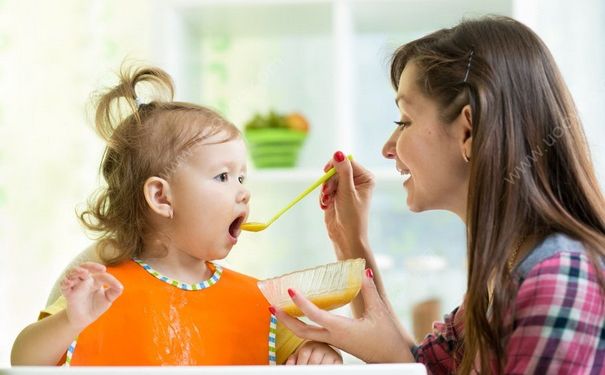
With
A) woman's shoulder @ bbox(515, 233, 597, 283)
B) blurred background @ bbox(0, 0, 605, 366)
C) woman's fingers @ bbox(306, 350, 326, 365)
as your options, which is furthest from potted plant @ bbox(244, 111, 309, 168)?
woman's shoulder @ bbox(515, 233, 597, 283)

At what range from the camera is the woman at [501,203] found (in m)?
1.06

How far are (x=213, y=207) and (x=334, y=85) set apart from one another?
1.37 meters

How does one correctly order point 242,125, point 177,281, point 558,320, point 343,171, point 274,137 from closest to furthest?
1. point 558,320
2. point 177,281
3. point 343,171
4. point 274,137
5. point 242,125

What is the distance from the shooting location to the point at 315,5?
8.70 ft

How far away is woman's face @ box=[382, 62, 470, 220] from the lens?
131cm

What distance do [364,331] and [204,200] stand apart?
326mm

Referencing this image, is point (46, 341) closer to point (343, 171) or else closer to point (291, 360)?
point (291, 360)

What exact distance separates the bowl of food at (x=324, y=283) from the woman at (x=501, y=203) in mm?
33

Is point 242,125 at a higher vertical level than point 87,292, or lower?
lower

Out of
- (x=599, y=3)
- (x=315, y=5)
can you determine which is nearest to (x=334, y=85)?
(x=315, y=5)

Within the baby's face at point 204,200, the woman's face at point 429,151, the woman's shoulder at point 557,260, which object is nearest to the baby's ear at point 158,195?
the baby's face at point 204,200

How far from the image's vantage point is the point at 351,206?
58.5 inches

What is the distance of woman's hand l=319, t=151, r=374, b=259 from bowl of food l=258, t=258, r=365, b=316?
31cm

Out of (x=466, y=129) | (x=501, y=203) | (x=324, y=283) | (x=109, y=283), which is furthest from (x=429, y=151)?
(x=109, y=283)
